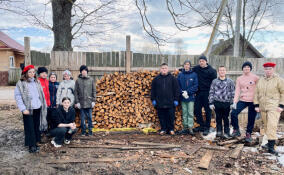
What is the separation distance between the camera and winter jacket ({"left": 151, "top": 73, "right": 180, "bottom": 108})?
5605 millimetres

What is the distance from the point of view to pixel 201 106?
582 centimetres

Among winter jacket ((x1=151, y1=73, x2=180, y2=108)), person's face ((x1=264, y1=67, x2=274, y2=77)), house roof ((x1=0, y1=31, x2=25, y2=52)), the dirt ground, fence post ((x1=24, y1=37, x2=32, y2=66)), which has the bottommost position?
the dirt ground

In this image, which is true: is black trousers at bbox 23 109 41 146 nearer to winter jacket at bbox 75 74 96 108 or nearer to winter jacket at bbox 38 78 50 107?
winter jacket at bbox 38 78 50 107

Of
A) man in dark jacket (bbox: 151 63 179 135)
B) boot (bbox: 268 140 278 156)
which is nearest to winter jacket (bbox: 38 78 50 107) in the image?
man in dark jacket (bbox: 151 63 179 135)

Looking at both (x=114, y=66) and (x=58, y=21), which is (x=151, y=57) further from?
(x=58, y=21)

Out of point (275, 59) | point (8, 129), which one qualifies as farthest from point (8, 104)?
point (275, 59)

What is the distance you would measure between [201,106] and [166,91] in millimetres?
1090

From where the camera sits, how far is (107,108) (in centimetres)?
607

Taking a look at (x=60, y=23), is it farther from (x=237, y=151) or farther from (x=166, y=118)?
(x=237, y=151)

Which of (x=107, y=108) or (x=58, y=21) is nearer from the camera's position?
(x=107, y=108)

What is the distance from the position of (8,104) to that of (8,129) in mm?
4551

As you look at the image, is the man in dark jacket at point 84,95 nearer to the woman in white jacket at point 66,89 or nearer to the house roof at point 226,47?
the woman in white jacket at point 66,89

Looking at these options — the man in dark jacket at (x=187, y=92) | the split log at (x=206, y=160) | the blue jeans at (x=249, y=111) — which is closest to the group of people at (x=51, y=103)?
the man in dark jacket at (x=187, y=92)

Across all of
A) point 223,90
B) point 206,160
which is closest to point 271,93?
point 223,90
